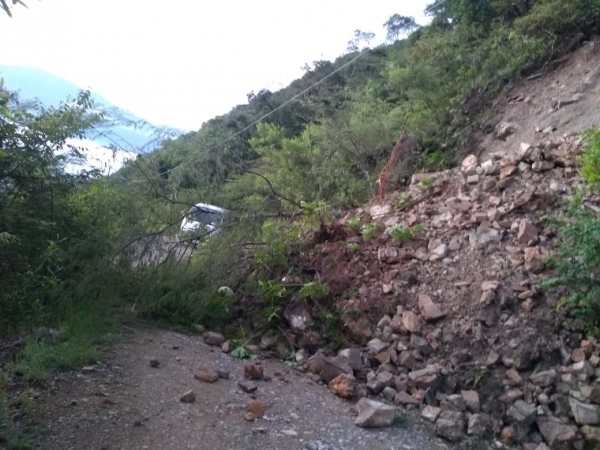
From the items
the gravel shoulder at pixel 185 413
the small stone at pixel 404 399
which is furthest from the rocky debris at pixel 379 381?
the gravel shoulder at pixel 185 413

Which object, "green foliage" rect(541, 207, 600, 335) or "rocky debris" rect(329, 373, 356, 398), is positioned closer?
"rocky debris" rect(329, 373, 356, 398)

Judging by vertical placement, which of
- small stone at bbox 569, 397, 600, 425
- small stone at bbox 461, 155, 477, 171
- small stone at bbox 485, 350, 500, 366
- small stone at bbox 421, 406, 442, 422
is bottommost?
small stone at bbox 569, 397, 600, 425

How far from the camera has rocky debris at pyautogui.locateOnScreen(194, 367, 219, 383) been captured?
4.97 meters

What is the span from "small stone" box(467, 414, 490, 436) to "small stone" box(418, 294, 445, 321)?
1.24m

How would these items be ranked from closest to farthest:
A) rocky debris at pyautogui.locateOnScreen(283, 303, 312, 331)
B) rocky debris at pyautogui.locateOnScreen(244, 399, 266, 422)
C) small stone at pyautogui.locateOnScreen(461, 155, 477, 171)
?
rocky debris at pyautogui.locateOnScreen(244, 399, 266, 422), rocky debris at pyautogui.locateOnScreen(283, 303, 312, 331), small stone at pyautogui.locateOnScreen(461, 155, 477, 171)

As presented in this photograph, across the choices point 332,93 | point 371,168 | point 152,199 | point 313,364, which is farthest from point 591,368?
point 332,93

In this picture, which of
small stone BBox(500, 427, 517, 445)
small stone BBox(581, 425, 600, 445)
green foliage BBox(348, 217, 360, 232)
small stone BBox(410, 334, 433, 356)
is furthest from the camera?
green foliage BBox(348, 217, 360, 232)

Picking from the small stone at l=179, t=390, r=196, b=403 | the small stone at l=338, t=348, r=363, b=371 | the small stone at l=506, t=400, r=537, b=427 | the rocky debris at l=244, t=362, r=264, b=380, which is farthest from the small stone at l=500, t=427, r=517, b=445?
the small stone at l=179, t=390, r=196, b=403

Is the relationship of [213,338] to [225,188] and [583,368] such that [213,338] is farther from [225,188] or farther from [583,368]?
[583,368]

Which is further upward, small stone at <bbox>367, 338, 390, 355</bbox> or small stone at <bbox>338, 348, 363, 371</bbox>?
small stone at <bbox>338, 348, 363, 371</bbox>

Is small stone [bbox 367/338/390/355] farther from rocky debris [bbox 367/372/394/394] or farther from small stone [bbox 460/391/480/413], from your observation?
small stone [bbox 460/391/480/413]

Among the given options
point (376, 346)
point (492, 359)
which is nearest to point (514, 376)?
point (492, 359)

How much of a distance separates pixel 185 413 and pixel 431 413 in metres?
1.91

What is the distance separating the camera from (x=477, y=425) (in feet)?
15.8
